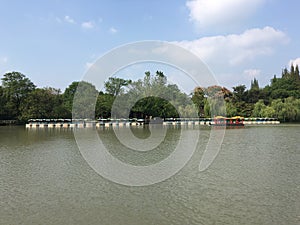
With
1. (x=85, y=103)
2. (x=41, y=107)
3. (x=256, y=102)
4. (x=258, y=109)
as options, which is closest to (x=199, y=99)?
(x=258, y=109)

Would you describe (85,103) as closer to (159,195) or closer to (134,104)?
(134,104)

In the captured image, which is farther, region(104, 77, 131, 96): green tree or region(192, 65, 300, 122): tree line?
region(104, 77, 131, 96): green tree

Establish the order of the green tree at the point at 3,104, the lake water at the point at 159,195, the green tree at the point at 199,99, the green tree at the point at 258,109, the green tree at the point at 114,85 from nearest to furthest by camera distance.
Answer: the lake water at the point at 159,195, the green tree at the point at 3,104, the green tree at the point at 258,109, the green tree at the point at 199,99, the green tree at the point at 114,85

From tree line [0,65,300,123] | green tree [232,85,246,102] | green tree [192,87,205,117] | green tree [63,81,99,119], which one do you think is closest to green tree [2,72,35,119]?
tree line [0,65,300,123]

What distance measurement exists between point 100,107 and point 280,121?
82.7 feet

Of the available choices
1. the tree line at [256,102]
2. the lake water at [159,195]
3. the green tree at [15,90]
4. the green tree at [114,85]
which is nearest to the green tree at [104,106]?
the green tree at [114,85]

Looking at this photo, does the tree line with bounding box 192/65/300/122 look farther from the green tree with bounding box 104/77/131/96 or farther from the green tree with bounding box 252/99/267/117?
the green tree with bounding box 104/77/131/96

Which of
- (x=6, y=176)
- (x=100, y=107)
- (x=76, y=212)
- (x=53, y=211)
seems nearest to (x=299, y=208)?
(x=76, y=212)

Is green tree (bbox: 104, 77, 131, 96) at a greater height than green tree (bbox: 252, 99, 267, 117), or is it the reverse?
green tree (bbox: 104, 77, 131, 96)

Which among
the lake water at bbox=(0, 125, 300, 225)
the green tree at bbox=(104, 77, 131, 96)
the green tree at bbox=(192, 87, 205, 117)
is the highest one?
the green tree at bbox=(104, 77, 131, 96)

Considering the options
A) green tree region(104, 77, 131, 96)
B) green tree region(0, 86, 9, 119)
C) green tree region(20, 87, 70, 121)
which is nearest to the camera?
green tree region(20, 87, 70, 121)

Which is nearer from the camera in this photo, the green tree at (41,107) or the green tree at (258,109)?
the green tree at (41,107)

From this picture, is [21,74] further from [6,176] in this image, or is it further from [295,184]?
[295,184]

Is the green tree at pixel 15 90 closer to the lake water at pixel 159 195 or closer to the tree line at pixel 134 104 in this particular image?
the tree line at pixel 134 104
